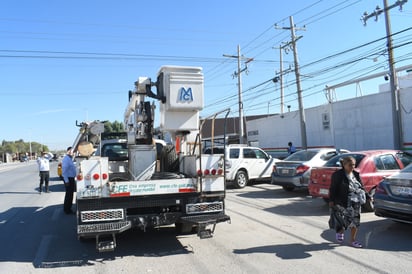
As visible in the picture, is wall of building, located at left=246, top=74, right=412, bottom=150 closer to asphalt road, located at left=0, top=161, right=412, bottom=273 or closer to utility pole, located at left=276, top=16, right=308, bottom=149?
utility pole, located at left=276, top=16, right=308, bottom=149

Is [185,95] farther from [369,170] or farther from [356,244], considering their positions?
[369,170]

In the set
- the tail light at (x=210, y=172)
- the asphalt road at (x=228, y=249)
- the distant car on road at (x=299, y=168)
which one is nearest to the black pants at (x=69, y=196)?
the asphalt road at (x=228, y=249)

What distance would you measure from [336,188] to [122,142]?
735 centimetres

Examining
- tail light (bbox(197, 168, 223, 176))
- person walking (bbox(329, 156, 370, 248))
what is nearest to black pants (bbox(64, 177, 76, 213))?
tail light (bbox(197, 168, 223, 176))

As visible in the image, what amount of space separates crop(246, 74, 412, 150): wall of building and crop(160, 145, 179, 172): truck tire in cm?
1276

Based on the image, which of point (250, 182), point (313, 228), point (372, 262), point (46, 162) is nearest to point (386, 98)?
point (250, 182)

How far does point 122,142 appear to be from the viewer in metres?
11.7

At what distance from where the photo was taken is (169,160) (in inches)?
292

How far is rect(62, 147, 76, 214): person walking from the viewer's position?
32.2 feet

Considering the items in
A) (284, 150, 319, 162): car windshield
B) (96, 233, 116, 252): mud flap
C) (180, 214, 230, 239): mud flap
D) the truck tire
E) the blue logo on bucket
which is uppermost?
the blue logo on bucket

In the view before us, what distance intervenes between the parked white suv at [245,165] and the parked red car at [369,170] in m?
4.90

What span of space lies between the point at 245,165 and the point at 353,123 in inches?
318

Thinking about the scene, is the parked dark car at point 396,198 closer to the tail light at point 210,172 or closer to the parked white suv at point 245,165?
the tail light at point 210,172

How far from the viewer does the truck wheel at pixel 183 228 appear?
7.01m
